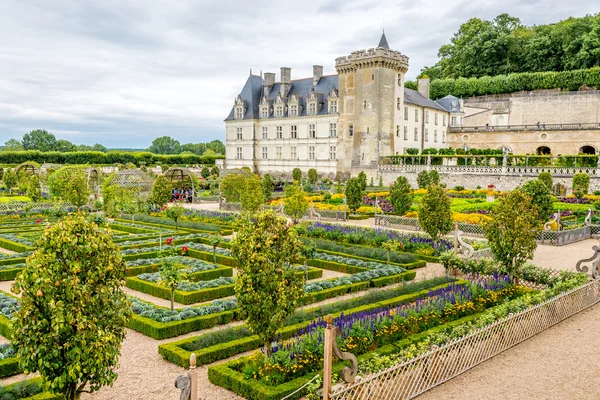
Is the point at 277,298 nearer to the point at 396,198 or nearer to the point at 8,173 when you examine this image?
the point at 396,198

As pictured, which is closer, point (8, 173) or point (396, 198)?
point (396, 198)

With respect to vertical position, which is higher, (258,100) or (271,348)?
(258,100)

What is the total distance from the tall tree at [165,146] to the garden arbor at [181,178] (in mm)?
84289

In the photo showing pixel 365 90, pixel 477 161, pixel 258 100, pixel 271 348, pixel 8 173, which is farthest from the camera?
pixel 258 100

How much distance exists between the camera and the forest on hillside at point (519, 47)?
5888 centimetres

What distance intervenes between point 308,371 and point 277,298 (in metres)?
1.36

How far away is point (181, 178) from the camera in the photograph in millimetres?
39438

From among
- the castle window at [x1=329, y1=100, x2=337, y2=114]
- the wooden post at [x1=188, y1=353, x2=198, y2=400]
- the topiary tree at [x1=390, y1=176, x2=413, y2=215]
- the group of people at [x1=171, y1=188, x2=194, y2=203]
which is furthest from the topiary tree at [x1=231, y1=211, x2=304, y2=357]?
the castle window at [x1=329, y1=100, x2=337, y2=114]

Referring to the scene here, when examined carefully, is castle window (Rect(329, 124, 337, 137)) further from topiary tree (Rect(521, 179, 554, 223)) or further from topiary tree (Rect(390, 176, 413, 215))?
topiary tree (Rect(521, 179, 554, 223))

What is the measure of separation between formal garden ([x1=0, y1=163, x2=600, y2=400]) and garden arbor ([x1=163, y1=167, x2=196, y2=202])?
15.1 m

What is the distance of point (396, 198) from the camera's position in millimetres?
27203

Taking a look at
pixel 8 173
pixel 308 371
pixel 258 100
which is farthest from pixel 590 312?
pixel 258 100

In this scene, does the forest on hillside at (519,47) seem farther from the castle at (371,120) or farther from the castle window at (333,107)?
the castle window at (333,107)

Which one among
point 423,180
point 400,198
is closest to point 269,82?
point 423,180
